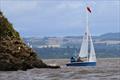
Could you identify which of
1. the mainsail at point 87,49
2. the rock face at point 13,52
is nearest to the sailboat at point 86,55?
the mainsail at point 87,49

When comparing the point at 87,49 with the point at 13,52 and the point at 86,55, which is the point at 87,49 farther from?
the point at 13,52

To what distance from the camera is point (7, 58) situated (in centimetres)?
11456

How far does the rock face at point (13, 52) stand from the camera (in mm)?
114688

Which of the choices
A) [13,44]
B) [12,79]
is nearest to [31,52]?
[13,44]

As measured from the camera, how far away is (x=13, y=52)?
117438mm

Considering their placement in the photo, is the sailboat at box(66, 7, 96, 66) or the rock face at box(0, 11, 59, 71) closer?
the rock face at box(0, 11, 59, 71)

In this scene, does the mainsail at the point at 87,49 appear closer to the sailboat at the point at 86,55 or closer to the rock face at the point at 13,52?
the sailboat at the point at 86,55

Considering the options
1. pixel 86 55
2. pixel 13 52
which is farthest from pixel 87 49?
pixel 13 52

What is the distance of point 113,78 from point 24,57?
30046 millimetres

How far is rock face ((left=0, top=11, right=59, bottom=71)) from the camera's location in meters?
115

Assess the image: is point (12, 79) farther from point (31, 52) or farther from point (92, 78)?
point (31, 52)

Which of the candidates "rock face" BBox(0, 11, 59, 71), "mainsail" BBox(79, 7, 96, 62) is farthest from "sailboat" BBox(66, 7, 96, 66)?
"rock face" BBox(0, 11, 59, 71)

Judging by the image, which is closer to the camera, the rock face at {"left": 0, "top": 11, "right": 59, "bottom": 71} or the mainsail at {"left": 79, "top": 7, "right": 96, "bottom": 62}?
the rock face at {"left": 0, "top": 11, "right": 59, "bottom": 71}

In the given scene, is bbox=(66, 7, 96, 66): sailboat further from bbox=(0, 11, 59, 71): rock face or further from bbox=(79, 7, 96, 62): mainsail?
bbox=(0, 11, 59, 71): rock face
